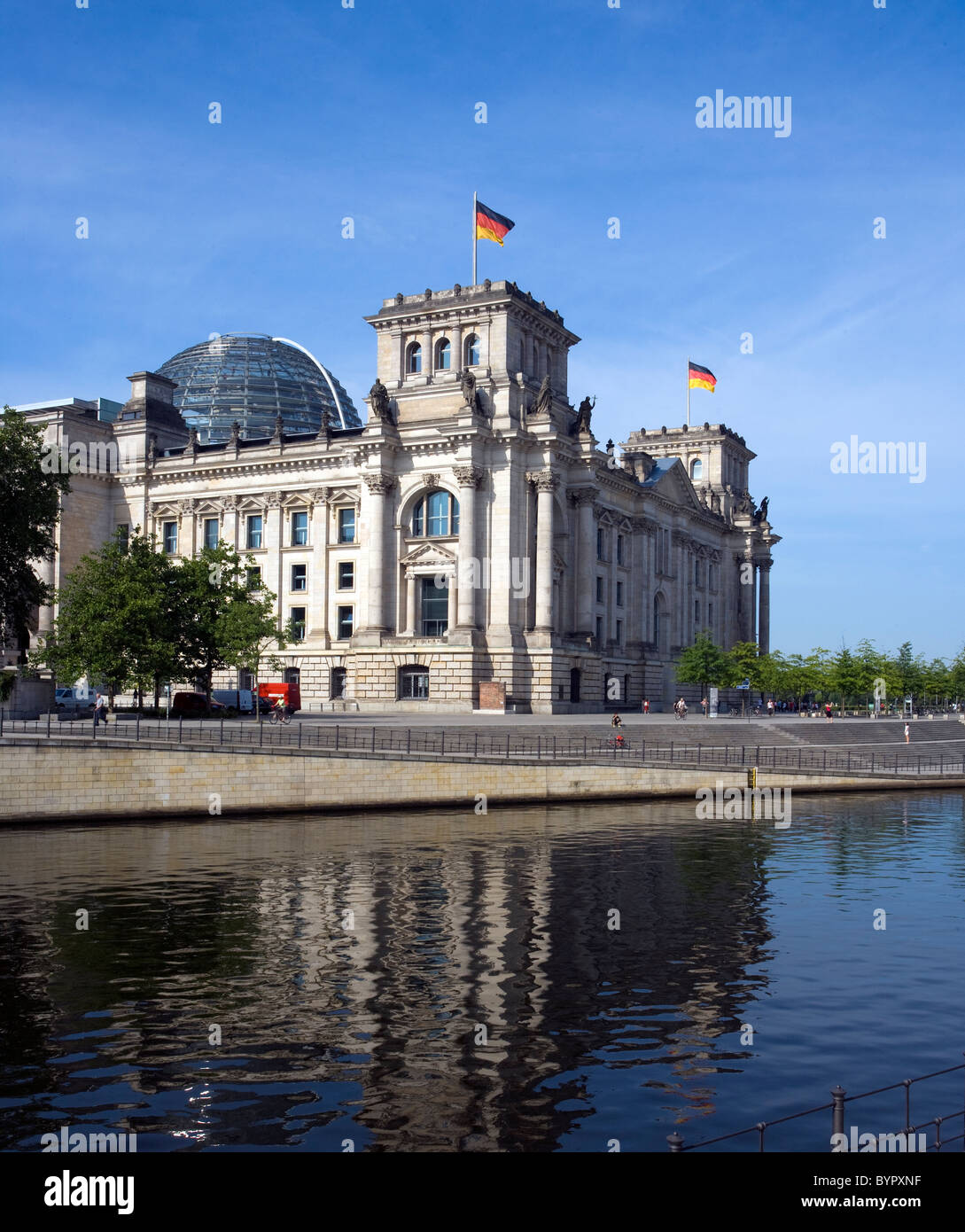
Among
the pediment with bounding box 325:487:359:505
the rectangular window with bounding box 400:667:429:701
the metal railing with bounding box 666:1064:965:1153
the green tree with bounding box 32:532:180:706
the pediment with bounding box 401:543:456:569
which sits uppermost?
the pediment with bounding box 325:487:359:505

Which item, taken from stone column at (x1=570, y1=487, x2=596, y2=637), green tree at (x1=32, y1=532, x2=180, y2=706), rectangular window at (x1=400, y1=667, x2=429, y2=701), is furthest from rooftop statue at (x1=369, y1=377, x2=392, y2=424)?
green tree at (x1=32, y1=532, x2=180, y2=706)

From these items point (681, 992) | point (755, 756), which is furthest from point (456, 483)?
point (681, 992)

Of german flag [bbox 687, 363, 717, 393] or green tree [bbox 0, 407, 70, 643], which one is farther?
german flag [bbox 687, 363, 717, 393]

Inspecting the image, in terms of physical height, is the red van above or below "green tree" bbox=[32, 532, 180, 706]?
below

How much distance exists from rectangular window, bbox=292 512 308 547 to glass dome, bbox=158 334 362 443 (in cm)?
2709

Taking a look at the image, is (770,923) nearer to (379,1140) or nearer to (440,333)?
(379,1140)

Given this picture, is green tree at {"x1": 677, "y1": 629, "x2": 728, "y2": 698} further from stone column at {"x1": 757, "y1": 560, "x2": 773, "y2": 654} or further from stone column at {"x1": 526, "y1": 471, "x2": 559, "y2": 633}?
stone column at {"x1": 757, "y1": 560, "x2": 773, "y2": 654}

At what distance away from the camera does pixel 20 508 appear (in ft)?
184

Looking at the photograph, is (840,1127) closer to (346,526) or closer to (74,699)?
(74,699)

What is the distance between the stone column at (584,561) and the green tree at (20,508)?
132 ft

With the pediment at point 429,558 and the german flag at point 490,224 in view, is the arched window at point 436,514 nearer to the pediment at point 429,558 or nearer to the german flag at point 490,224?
the pediment at point 429,558

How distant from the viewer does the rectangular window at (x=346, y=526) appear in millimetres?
89312

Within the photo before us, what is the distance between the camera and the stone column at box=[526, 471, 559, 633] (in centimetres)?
8069
